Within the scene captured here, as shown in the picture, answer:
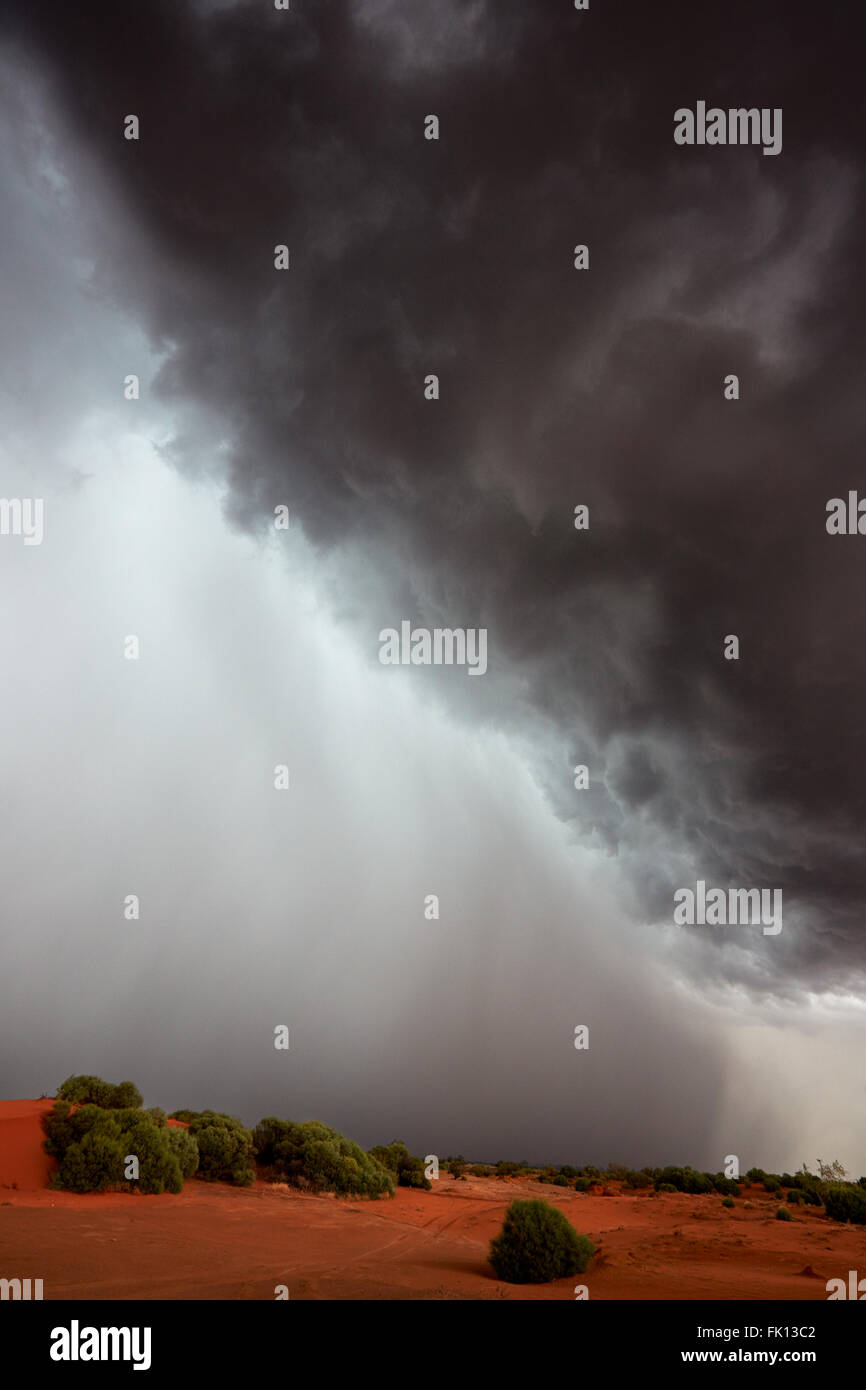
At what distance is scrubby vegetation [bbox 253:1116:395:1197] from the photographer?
26.2m

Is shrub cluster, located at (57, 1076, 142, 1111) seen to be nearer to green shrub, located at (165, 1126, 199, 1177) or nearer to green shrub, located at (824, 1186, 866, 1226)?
green shrub, located at (165, 1126, 199, 1177)

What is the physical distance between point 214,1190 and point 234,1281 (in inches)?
496

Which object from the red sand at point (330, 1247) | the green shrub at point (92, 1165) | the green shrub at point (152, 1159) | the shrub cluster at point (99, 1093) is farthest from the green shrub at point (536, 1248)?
the shrub cluster at point (99, 1093)

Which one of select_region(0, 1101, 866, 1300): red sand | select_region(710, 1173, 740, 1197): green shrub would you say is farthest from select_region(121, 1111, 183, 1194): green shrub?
select_region(710, 1173, 740, 1197): green shrub

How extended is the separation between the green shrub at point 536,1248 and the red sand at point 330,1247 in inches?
12.8

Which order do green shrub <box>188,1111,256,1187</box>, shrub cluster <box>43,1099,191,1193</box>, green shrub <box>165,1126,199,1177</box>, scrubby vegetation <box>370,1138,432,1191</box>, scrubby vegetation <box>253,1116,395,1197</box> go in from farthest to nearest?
scrubby vegetation <box>370,1138,432,1191</box> → scrubby vegetation <box>253,1116,395,1197</box> → green shrub <box>188,1111,256,1187</box> → green shrub <box>165,1126,199,1177</box> → shrub cluster <box>43,1099,191,1193</box>

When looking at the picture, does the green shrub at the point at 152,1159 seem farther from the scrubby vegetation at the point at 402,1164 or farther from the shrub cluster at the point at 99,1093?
the scrubby vegetation at the point at 402,1164

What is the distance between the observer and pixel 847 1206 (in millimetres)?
27859

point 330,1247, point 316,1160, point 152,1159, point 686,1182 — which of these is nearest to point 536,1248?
point 330,1247

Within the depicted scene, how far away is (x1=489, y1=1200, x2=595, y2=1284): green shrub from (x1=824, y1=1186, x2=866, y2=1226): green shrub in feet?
64.0

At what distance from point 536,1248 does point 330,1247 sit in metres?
5.24
